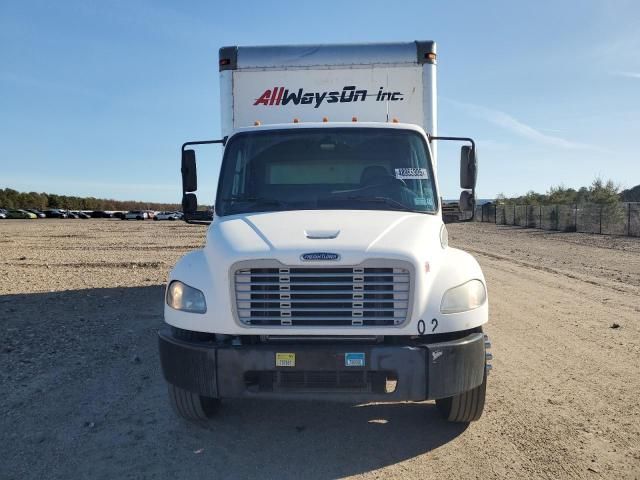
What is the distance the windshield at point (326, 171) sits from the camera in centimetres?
477

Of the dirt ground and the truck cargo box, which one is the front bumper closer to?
the dirt ground

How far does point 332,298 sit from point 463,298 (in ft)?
3.16

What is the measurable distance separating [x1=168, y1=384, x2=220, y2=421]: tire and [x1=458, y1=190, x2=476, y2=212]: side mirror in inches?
126

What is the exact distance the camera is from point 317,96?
6.80 m

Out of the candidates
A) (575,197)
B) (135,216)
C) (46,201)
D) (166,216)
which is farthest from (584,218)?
(46,201)

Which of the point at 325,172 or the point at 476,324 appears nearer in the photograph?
the point at 476,324

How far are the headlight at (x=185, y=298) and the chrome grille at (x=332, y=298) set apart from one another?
311mm

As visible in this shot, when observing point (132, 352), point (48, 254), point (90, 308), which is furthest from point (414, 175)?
point (48, 254)

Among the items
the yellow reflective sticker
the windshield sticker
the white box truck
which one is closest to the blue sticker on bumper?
the white box truck

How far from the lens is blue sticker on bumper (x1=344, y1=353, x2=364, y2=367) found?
366 centimetres

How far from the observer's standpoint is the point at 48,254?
19016 millimetres

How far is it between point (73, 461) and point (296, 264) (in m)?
2.07

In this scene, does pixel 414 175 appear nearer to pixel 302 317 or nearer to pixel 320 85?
pixel 302 317

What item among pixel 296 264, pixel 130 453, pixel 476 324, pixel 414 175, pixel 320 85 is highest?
pixel 320 85
